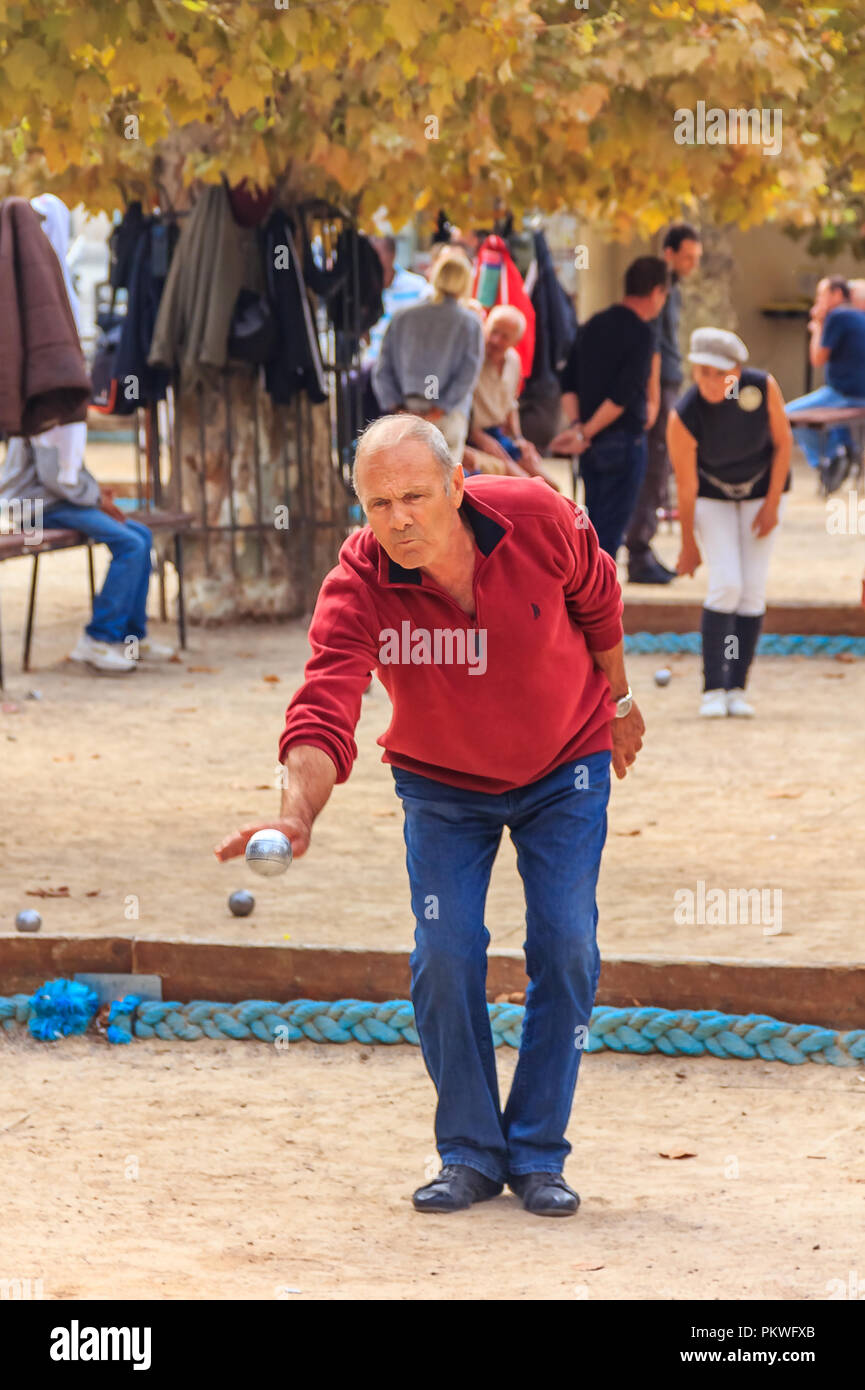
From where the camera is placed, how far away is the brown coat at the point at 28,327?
29.2ft

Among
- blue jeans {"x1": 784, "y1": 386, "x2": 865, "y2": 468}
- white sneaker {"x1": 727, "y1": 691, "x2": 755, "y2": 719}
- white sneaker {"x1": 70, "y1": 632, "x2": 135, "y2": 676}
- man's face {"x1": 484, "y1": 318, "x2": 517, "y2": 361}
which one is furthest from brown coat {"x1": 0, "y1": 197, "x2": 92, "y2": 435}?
blue jeans {"x1": 784, "y1": 386, "x2": 865, "y2": 468}

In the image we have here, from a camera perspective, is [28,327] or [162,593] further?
[162,593]

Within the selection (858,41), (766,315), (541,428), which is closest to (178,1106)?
(858,41)

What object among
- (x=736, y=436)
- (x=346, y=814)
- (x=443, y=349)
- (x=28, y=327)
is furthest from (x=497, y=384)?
(x=346, y=814)


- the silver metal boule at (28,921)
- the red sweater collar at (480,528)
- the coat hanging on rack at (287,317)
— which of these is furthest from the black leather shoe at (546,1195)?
the coat hanging on rack at (287,317)

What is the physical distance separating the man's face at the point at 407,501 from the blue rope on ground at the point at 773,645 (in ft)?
26.8

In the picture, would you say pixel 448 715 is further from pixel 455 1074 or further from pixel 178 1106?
pixel 178 1106

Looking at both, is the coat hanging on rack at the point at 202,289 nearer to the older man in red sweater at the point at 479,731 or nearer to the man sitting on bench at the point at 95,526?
the man sitting on bench at the point at 95,526

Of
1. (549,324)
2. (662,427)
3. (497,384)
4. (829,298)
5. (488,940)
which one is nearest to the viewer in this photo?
(488,940)

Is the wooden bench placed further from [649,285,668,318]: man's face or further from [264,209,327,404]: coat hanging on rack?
[649,285,668,318]: man's face

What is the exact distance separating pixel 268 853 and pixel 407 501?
0.88 meters

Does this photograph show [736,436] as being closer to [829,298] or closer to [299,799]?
[299,799]

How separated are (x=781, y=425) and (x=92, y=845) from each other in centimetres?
380

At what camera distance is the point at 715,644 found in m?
9.86
